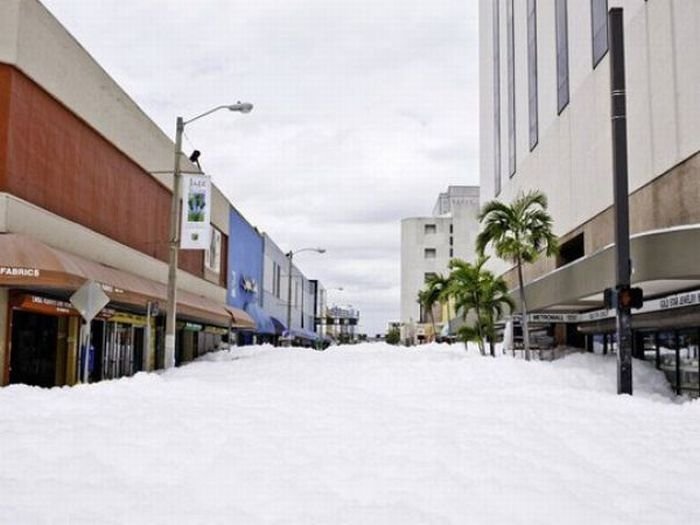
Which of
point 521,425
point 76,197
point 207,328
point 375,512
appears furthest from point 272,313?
point 375,512

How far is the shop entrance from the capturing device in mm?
20016

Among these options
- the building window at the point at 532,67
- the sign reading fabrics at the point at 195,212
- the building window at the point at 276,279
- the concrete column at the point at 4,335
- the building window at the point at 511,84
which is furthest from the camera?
the building window at the point at 276,279

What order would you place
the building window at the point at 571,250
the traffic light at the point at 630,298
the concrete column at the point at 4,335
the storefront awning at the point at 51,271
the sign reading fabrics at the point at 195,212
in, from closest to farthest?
1. the traffic light at the point at 630,298
2. the storefront awning at the point at 51,271
3. the concrete column at the point at 4,335
4. the sign reading fabrics at the point at 195,212
5. the building window at the point at 571,250

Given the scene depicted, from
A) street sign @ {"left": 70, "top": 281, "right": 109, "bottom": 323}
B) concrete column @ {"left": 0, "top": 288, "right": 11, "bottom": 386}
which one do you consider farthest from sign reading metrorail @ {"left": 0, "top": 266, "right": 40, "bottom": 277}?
concrete column @ {"left": 0, "top": 288, "right": 11, "bottom": 386}

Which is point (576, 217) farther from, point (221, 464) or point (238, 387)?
point (221, 464)

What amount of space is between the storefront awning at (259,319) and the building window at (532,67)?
81.4 ft

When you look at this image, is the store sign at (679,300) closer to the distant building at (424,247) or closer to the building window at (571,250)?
the building window at (571,250)

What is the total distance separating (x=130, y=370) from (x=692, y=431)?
21939mm

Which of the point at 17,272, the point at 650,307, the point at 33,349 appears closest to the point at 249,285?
the point at 33,349

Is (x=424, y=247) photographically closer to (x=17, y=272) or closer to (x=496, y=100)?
(x=496, y=100)

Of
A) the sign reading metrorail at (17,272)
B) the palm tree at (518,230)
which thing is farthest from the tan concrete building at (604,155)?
the sign reading metrorail at (17,272)

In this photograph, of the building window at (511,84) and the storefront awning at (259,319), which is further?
the storefront awning at (259,319)

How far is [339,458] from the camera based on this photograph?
907 cm

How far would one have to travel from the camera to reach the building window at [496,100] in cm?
4891
